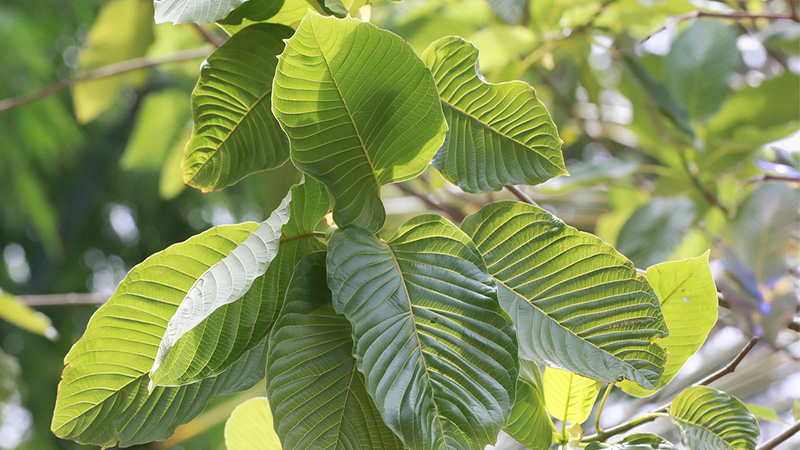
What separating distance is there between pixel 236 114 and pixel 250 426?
5.5 inches

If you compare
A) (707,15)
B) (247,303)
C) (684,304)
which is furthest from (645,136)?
(247,303)

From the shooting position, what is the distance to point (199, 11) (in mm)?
208

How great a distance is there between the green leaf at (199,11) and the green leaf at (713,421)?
0.23 metres

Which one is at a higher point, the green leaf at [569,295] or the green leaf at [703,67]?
the green leaf at [703,67]

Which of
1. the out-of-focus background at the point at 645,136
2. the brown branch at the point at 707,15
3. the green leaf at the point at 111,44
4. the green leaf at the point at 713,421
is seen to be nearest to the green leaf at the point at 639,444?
the green leaf at the point at 713,421

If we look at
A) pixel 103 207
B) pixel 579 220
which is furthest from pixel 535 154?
pixel 103 207

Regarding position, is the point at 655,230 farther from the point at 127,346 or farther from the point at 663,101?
the point at 127,346

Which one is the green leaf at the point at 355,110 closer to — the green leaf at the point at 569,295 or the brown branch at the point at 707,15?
the green leaf at the point at 569,295

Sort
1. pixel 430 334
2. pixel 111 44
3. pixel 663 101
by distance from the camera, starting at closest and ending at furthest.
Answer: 1. pixel 430 334
2. pixel 663 101
3. pixel 111 44

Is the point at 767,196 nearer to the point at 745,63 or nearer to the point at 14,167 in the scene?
the point at 745,63

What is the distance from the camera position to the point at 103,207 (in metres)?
3.58

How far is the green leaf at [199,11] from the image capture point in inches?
8.1

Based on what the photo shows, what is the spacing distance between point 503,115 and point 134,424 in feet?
0.58

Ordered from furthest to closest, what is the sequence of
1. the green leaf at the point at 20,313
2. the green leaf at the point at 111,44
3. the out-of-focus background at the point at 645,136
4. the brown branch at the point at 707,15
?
the green leaf at the point at 111,44, the green leaf at the point at 20,313, the out-of-focus background at the point at 645,136, the brown branch at the point at 707,15
